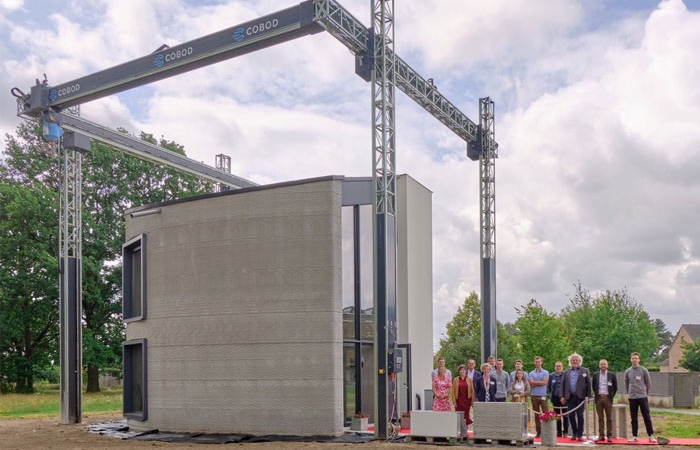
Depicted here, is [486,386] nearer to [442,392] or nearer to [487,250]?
[442,392]

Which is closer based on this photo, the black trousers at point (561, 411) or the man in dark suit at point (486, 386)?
the black trousers at point (561, 411)

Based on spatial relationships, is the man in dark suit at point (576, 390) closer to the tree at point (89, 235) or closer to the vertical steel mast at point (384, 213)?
the vertical steel mast at point (384, 213)

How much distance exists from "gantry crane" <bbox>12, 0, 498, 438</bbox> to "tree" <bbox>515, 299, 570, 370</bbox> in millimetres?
5562

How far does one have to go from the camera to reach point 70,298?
2173 cm

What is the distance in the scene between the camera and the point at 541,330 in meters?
27.1

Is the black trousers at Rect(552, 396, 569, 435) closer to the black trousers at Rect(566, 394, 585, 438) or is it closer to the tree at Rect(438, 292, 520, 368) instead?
the black trousers at Rect(566, 394, 585, 438)

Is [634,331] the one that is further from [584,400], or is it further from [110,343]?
[110,343]

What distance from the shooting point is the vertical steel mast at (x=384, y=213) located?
51.0 ft

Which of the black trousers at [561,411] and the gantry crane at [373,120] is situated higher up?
the gantry crane at [373,120]

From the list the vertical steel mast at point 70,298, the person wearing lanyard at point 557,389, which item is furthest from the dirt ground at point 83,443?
the person wearing lanyard at point 557,389

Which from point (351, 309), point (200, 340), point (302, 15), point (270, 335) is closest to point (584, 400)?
point (351, 309)

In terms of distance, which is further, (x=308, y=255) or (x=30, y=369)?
(x=30, y=369)

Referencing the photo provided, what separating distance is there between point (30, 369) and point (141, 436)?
77.3 feet

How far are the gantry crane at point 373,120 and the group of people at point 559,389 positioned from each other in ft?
4.50
